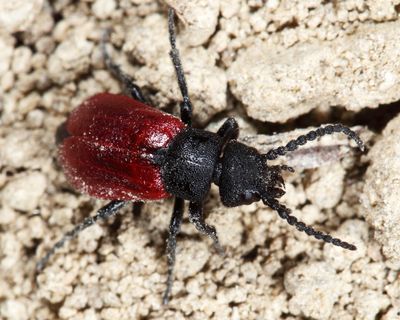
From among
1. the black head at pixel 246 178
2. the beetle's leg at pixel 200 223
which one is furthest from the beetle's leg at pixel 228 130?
the beetle's leg at pixel 200 223

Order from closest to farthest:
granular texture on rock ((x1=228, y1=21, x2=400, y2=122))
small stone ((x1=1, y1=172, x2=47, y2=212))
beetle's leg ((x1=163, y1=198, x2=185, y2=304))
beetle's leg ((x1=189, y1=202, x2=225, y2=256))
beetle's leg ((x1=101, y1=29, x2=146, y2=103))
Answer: granular texture on rock ((x1=228, y1=21, x2=400, y2=122)), beetle's leg ((x1=189, y1=202, x2=225, y2=256)), beetle's leg ((x1=163, y1=198, x2=185, y2=304)), beetle's leg ((x1=101, y1=29, x2=146, y2=103)), small stone ((x1=1, y1=172, x2=47, y2=212))

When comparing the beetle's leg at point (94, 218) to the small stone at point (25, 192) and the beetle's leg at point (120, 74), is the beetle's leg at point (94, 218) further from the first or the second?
the beetle's leg at point (120, 74)

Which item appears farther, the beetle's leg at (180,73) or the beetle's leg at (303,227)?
the beetle's leg at (180,73)

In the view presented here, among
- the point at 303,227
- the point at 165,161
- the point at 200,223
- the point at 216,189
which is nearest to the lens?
the point at 303,227

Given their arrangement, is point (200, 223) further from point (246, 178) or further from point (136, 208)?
point (136, 208)

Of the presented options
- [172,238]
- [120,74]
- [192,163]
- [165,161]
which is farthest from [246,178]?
[120,74]

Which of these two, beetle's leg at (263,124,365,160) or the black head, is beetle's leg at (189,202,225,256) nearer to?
the black head

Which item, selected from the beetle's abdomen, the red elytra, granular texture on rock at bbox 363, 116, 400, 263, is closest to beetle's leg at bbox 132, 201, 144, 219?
the red elytra
